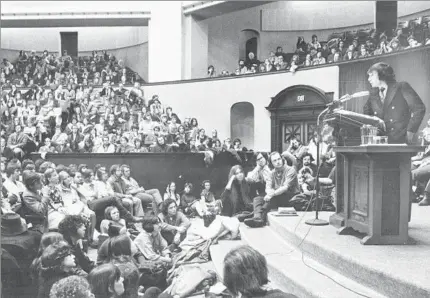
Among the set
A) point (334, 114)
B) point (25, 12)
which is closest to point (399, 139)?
point (334, 114)

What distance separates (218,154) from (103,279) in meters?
4.95

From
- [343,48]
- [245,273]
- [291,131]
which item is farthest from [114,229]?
[343,48]

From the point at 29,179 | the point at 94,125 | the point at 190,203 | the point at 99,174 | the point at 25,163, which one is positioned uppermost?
the point at 94,125

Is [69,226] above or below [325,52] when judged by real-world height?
below

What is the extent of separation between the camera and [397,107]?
3207 mm

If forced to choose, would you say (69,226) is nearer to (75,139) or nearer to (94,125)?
(75,139)

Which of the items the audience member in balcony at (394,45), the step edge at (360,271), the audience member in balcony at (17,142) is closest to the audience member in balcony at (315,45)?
the audience member in balcony at (394,45)

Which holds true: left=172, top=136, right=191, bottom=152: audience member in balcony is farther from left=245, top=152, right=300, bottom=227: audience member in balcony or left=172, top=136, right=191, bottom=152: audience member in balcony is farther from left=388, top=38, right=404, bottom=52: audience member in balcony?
left=388, top=38, right=404, bottom=52: audience member in balcony

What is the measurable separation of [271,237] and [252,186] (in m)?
2.00

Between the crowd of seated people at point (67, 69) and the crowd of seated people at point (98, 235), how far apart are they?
7.12m

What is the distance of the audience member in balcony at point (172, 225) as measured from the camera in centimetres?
501

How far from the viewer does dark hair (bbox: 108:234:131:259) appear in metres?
4.01

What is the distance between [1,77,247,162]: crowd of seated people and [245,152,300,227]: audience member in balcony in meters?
2.36

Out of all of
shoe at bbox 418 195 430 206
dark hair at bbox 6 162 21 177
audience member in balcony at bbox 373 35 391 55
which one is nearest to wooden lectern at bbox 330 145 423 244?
shoe at bbox 418 195 430 206
